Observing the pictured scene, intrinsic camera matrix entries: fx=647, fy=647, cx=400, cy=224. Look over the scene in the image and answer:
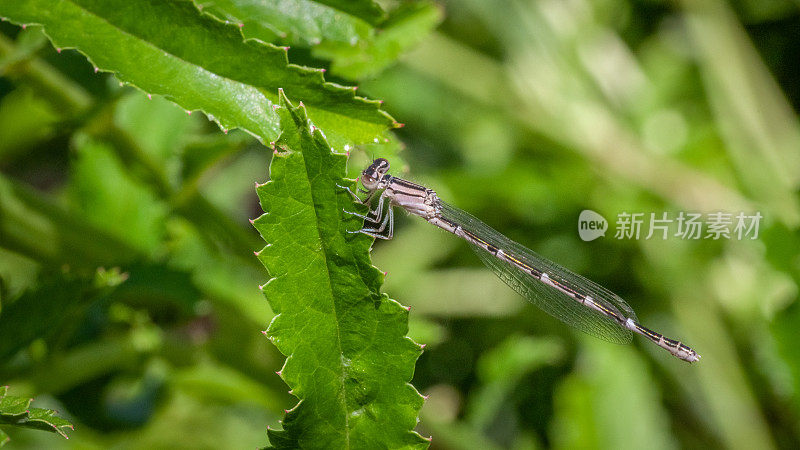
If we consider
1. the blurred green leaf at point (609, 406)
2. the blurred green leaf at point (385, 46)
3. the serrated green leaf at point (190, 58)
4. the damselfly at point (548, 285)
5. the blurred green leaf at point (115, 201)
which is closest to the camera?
the serrated green leaf at point (190, 58)

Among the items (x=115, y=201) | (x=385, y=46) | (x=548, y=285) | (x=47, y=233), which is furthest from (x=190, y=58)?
(x=548, y=285)

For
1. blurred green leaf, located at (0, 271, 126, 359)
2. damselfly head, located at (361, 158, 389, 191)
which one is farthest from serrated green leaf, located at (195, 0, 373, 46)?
blurred green leaf, located at (0, 271, 126, 359)

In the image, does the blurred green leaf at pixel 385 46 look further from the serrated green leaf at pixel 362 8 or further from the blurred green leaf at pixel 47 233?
the blurred green leaf at pixel 47 233

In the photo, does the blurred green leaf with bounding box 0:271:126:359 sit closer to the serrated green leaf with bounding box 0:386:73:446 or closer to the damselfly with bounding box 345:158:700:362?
the serrated green leaf with bounding box 0:386:73:446

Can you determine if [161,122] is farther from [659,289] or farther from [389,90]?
[659,289]

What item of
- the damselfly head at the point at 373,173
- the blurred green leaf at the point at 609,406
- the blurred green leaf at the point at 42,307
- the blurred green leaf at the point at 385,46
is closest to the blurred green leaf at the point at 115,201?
the blurred green leaf at the point at 42,307

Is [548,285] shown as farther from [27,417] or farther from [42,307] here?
[27,417]
